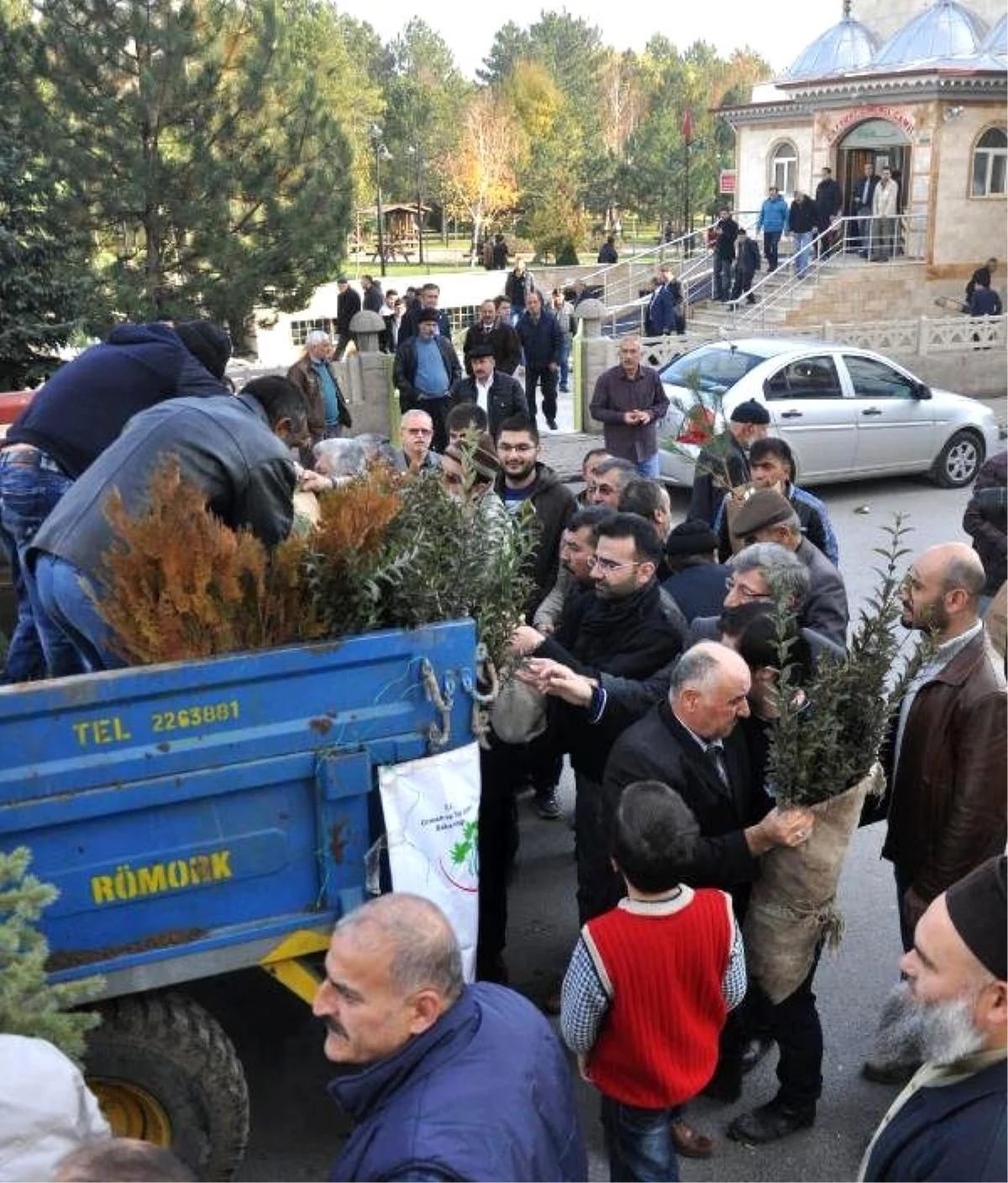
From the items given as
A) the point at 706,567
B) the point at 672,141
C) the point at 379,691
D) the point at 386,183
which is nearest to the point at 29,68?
the point at 706,567

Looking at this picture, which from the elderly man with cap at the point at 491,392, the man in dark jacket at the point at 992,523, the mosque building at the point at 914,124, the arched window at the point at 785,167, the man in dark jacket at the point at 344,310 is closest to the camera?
the man in dark jacket at the point at 992,523

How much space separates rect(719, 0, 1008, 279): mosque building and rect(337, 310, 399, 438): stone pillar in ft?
53.5

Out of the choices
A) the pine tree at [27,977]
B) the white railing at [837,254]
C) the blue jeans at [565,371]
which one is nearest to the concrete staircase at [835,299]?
the white railing at [837,254]

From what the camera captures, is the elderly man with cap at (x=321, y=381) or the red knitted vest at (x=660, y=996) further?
the elderly man with cap at (x=321, y=381)

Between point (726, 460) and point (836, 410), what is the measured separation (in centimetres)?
591

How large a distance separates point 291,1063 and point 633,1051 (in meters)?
1.62

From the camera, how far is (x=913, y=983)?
7.27ft

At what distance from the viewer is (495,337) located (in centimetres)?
1284

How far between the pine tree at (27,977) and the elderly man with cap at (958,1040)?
1.70m

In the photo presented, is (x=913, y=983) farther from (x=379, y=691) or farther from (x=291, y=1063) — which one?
(x=291, y=1063)

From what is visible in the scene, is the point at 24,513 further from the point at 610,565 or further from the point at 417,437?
the point at 417,437

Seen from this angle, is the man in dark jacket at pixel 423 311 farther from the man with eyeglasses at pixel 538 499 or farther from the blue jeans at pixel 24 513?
the blue jeans at pixel 24 513

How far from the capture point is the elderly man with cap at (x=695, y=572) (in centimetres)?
488

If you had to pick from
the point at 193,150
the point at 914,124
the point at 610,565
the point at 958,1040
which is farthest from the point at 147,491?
the point at 914,124
